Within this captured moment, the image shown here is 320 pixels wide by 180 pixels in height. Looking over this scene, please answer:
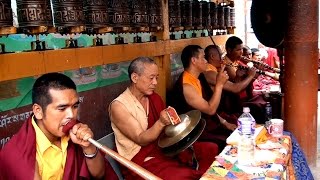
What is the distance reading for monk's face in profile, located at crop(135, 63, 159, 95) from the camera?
2936 millimetres

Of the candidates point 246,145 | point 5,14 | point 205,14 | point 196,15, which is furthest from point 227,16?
point 5,14

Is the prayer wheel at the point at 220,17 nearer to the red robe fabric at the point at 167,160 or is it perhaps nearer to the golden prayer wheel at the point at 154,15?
the golden prayer wheel at the point at 154,15

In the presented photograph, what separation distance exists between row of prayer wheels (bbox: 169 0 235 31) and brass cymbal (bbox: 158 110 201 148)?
1745 mm

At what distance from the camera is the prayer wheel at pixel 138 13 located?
326 cm

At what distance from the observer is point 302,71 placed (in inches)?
147

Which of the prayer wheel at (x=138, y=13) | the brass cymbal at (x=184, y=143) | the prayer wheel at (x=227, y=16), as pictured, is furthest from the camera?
the prayer wheel at (x=227, y=16)

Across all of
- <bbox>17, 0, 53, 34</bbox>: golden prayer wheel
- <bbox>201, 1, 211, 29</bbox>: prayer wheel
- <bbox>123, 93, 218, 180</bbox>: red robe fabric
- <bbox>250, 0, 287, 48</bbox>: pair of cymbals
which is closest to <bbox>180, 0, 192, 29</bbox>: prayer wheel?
<bbox>201, 1, 211, 29</bbox>: prayer wheel

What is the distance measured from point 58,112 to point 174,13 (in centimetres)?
263

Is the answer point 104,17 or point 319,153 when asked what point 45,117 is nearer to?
point 104,17

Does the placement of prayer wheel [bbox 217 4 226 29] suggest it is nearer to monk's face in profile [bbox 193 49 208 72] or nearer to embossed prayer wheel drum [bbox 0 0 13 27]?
monk's face in profile [bbox 193 49 208 72]

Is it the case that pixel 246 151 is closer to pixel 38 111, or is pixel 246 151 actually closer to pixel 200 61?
pixel 38 111

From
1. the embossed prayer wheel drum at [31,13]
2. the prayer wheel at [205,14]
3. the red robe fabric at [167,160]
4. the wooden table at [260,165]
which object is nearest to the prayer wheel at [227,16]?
the prayer wheel at [205,14]

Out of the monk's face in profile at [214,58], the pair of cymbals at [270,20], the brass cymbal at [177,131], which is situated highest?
the pair of cymbals at [270,20]

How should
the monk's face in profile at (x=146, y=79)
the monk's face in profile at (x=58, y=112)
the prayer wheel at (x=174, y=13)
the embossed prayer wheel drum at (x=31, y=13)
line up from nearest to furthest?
the monk's face in profile at (x=58, y=112) < the embossed prayer wheel drum at (x=31, y=13) < the monk's face in profile at (x=146, y=79) < the prayer wheel at (x=174, y=13)
